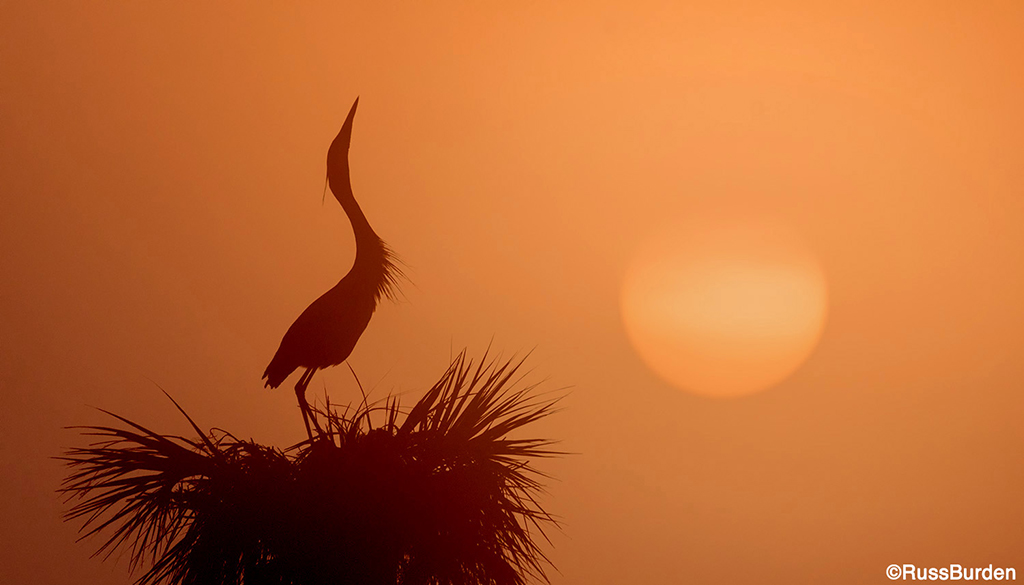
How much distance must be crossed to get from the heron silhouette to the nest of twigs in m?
0.56

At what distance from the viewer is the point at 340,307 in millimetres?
3508

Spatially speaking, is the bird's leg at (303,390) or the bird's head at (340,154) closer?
the bird's leg at (303,390)

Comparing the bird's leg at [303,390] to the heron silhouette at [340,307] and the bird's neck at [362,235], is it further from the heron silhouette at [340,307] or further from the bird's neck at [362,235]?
the bird's neck at [362,235]

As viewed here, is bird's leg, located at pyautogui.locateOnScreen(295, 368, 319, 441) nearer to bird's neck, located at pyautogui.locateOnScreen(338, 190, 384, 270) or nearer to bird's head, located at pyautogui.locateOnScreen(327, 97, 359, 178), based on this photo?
bird's neck, located at pyautogui.locateOnScreen(338, 190, 384, 270)

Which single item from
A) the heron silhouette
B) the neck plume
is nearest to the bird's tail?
the heron silhouette

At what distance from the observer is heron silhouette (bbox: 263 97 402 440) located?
350 centimetres

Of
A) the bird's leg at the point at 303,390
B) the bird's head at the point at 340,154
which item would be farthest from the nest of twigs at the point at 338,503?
the bird's head at the point at 340,154

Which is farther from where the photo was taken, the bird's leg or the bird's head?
the bird's head

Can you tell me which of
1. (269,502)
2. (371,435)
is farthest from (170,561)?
(371,435)

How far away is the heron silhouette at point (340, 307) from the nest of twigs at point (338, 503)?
1.83ft

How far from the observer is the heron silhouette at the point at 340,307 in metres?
3.50

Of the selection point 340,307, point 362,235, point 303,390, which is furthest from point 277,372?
point 362,235

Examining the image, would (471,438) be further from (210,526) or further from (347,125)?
(347,125)

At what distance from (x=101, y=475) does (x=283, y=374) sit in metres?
0.89
